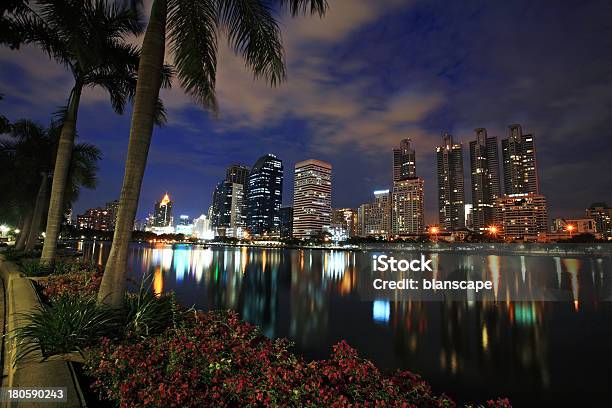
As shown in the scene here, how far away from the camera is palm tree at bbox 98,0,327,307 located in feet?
22.5

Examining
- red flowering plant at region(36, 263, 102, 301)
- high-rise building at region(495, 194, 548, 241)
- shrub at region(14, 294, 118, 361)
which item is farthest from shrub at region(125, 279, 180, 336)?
high-rise building at region(495, 194, 548, 241)

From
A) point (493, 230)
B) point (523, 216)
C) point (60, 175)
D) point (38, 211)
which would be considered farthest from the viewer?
point (523, 216)

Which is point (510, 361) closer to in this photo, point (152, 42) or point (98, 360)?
point (98, 360)

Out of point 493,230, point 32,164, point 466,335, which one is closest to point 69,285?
point 466,335

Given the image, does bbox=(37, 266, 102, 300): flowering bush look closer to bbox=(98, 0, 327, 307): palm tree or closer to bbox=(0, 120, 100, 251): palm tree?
bbox=(98, 0, 327, 307): palm tree

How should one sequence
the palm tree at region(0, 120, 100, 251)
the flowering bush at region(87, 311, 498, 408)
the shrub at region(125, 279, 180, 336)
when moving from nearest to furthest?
1. the flowering bush at region(87, 311, 498, 408)
2. the shrub at region(125, 279, 180, 336)
3. the palm tree at region(0, 120, 100, 251)

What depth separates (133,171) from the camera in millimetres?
6879

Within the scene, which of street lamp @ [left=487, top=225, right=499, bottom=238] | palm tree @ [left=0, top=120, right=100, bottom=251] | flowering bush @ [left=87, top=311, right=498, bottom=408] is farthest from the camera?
street lamp @ [left=487, top=225, right=499, bottom=238]

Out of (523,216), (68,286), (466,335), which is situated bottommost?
(466,335)

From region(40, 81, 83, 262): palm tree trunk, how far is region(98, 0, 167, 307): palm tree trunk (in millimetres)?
8073

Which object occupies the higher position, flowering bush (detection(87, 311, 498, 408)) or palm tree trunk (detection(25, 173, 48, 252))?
palm tree trunk (detection(25, 173, 48, 252))

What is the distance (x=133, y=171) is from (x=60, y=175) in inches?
326

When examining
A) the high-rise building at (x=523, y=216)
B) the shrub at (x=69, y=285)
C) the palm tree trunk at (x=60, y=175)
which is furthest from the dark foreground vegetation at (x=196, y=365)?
the high-rise building at (x=523, y=216)

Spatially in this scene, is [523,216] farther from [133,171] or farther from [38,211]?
[133,171]
